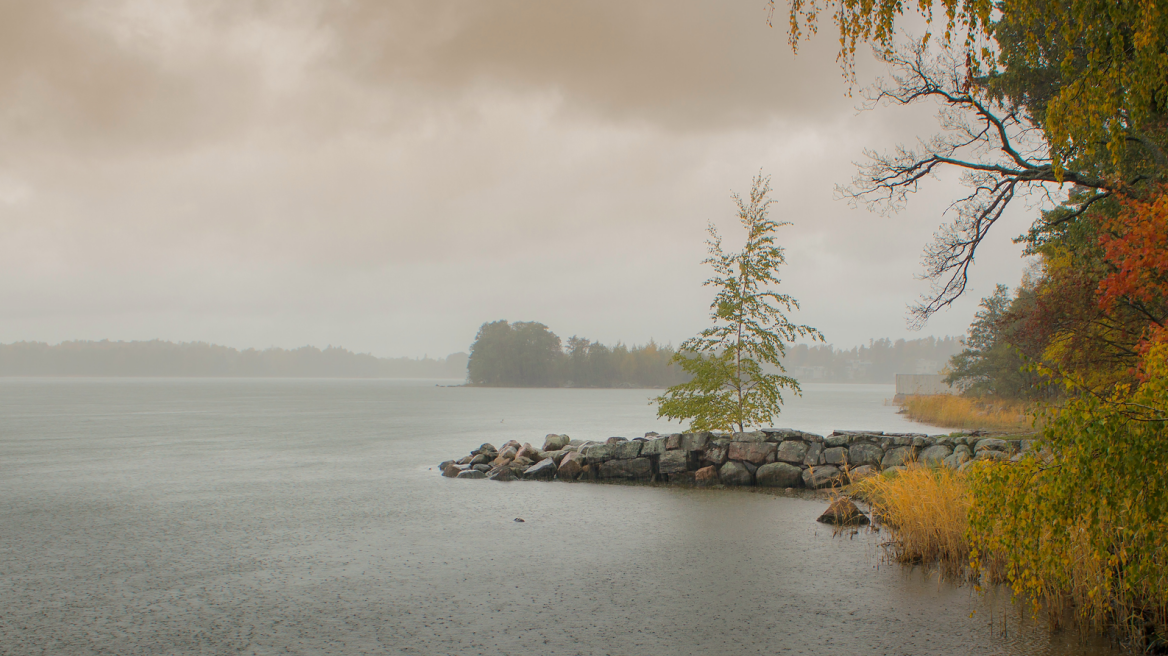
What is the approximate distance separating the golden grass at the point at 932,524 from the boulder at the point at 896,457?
4.26 m

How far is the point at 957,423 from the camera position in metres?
33.3

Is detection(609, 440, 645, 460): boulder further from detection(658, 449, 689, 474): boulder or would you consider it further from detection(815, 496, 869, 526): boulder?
detection(815, 496, 869, 526): boulder

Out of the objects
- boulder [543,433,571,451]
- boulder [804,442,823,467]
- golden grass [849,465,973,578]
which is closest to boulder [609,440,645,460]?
boulder [543,433,571,451]

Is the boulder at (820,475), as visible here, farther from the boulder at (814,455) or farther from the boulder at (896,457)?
the boulder at (896,457)

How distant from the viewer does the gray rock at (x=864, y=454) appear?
12836 millimetres

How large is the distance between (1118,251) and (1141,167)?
3.52 metres

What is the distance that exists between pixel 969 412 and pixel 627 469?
2729cm

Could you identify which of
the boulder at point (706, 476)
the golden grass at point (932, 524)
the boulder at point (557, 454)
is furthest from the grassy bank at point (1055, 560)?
the boulder at point (557, 454)

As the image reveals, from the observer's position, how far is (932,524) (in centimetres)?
750

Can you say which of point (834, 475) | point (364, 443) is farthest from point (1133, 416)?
point (364, 443)

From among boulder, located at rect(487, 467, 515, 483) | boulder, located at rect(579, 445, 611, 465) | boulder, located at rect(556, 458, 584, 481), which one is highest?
boulder, located at rect(579, 445, 611, 465)

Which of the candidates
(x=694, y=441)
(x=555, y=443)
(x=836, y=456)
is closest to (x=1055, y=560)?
(x=836, y=456)

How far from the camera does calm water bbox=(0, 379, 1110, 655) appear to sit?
532 centimetres

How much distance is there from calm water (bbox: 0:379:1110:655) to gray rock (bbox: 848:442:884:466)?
206 centimetres
